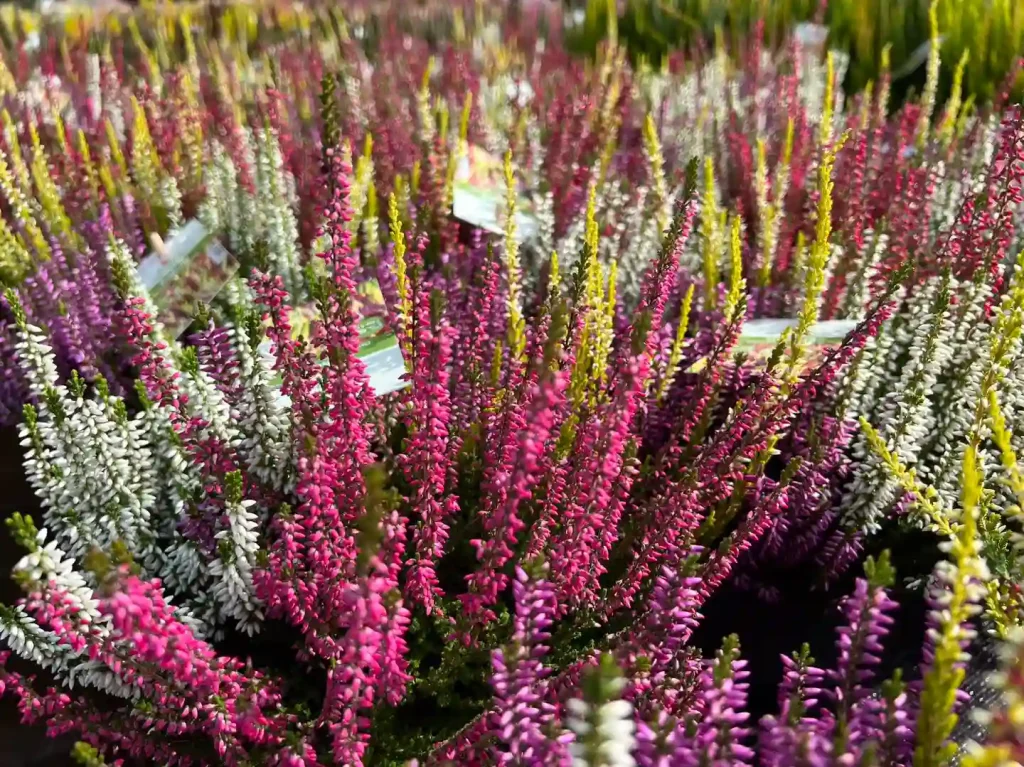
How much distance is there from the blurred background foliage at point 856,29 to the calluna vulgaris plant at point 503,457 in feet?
3.28

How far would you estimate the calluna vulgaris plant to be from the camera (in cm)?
83

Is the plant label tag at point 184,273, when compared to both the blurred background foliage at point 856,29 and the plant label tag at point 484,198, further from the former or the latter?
the blurred background foliage at point 856,29

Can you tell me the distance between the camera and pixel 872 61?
11.5 ft

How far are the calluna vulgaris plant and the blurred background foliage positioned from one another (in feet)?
3.28

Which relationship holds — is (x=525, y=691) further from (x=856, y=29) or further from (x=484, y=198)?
(x=856, y=29)

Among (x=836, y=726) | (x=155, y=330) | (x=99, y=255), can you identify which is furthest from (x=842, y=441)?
(x=99, y=255)

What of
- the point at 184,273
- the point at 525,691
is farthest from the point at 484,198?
the point at 525,691

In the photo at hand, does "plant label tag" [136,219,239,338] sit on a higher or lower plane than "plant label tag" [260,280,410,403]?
higher

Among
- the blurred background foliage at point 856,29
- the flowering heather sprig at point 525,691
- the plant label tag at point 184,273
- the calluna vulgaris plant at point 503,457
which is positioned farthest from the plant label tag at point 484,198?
the blurred background foliage at point 856,29

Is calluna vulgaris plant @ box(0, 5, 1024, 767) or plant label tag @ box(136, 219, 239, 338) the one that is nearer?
calluna vulgaris plant @ box(0, 5, 1024, 767)

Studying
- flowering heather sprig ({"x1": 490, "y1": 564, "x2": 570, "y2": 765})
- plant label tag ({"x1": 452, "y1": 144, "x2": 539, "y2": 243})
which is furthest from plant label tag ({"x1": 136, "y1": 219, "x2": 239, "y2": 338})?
flowering heather sprig ({"x1": 490, "y1": 564, "x2": 570, "y2": 765})

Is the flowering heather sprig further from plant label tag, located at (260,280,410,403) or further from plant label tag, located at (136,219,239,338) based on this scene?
plant label tag, located at (136,219,239,338)

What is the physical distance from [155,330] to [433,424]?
2.00 feet

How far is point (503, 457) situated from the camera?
3.83 ft
